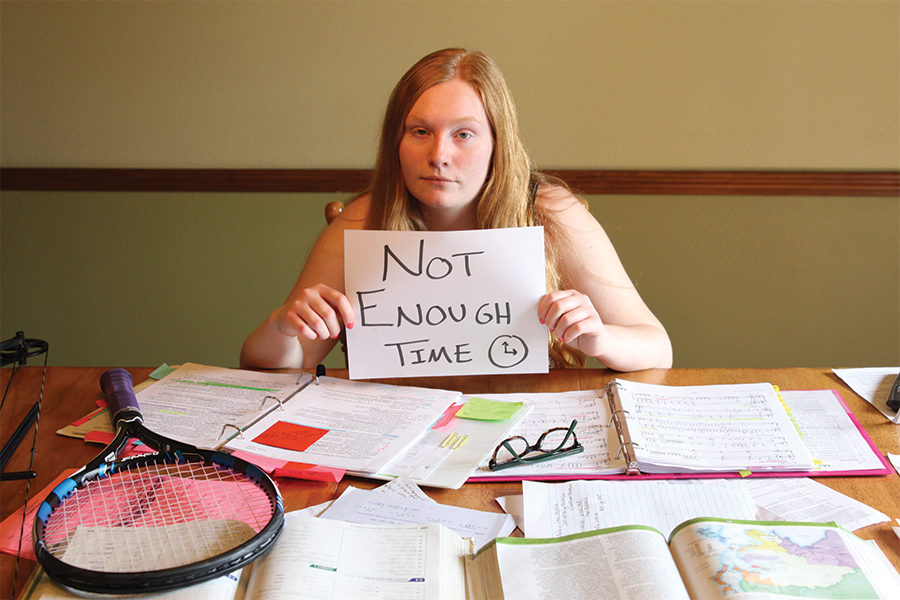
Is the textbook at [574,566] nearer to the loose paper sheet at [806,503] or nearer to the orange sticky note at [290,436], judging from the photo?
the loose paper sheet at [806,503]

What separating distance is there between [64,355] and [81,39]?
1104 mm

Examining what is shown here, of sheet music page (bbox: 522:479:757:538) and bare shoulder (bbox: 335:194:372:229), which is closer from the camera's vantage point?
sheet music page (bbox: 522:479:757:538)

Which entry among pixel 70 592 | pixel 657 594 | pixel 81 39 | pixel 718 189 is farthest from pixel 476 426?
pixel 81 39

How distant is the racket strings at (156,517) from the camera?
59 centimetres

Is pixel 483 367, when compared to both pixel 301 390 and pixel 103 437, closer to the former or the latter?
pixel 301 390

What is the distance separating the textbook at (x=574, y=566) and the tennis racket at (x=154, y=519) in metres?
0.03

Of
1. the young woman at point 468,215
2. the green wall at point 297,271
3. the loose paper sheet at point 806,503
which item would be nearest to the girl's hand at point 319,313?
the young woman at point 468,215

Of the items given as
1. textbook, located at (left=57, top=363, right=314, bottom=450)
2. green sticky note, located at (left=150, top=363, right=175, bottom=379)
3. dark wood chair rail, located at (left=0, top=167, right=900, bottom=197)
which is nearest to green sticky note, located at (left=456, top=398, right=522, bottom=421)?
textbook, located at (left=57, top=363, right=314, bottom=450)

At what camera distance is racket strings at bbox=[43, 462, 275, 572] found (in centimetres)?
59

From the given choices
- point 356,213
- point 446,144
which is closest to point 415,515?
point 446,144

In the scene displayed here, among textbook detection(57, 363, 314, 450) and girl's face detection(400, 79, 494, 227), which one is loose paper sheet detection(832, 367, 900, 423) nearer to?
girl's face detection(400, 79, 494, 227)

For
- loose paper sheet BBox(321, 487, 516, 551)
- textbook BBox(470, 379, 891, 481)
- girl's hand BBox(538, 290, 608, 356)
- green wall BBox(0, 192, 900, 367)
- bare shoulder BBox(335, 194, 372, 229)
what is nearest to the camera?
loose paper sheet BBox(321, 487, 516, 551)

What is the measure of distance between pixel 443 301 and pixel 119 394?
0.49 meters

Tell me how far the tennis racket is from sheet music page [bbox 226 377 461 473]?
0.46ft
